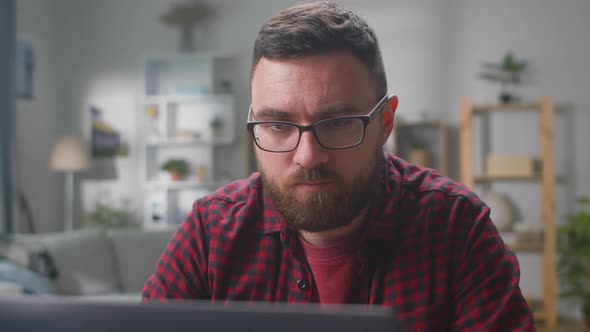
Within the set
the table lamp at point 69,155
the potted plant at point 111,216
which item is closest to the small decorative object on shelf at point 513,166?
the potted plant at point 111,216

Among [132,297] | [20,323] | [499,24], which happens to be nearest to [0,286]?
[132,297]

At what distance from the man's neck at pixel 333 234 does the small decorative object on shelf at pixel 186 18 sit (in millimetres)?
4712

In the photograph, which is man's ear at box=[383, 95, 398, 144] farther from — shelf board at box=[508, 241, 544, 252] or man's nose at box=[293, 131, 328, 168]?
shelf board at box=[508, 241, 544, 252]

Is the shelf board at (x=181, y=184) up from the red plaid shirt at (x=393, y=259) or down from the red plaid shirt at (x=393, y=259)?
down

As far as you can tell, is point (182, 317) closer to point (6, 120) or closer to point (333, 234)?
point (333, 234)

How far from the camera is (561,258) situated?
4609 mm

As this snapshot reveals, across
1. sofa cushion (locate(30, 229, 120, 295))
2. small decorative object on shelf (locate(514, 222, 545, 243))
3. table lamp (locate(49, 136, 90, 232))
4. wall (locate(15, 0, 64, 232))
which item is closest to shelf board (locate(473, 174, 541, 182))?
small decorative object on shelf (locate(514, 222, 545, 243))

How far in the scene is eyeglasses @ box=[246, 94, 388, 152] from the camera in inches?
38.1

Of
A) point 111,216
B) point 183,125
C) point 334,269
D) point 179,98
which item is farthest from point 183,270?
point 111,216

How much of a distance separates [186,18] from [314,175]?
16.2 ft

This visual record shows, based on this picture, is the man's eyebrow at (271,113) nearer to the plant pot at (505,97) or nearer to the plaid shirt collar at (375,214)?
the plaid shirt collar at (375,214)

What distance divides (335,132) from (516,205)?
4255 millimetres

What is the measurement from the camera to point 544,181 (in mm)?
4520

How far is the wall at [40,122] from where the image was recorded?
5.52 metres
